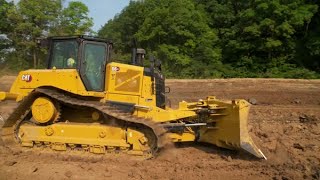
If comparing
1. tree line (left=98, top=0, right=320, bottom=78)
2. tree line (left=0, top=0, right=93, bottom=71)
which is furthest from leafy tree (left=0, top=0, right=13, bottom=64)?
tree line (left=98, top=0, right=320, bottom=78)

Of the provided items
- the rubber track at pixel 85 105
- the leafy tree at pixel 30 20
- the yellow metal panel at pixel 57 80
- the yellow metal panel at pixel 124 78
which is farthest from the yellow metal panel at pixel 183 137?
the leafy tree at pixel 30 20

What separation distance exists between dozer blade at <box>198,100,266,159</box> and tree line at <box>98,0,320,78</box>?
60.4ft

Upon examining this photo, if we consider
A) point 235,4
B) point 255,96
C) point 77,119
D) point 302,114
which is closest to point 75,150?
point 77,119

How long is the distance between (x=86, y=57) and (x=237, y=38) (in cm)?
2772

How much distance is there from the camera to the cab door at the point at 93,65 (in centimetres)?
916

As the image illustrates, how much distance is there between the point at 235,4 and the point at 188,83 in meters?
21.7

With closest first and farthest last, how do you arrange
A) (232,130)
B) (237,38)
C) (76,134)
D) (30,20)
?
(232,130) < (76,134) < (237,38) < (30,20)

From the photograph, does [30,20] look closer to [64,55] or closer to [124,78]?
[64,55]

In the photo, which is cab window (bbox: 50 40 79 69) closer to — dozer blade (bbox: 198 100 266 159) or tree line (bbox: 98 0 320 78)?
dozer blade (bbox: 198 100 266 159)

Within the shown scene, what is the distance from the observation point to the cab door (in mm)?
9164

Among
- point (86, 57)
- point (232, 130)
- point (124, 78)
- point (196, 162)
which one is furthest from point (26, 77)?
point (232, 130)

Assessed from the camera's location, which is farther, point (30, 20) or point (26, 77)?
point (30, 20)

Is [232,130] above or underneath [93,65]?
underneath

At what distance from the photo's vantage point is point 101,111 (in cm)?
877
